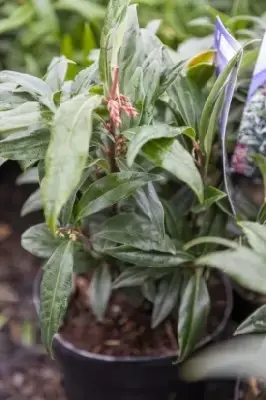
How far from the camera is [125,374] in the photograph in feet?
3.05

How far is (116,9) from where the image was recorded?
651mm

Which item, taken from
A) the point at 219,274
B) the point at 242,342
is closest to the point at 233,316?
the point at 219,274

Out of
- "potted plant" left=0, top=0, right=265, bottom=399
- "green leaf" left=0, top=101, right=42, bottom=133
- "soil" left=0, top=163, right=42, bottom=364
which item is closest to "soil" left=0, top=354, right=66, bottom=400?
"soil" left=0, top=163, right=42, bottom=364

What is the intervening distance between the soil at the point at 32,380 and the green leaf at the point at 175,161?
725 mm

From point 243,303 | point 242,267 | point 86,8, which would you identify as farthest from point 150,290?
point 86,8

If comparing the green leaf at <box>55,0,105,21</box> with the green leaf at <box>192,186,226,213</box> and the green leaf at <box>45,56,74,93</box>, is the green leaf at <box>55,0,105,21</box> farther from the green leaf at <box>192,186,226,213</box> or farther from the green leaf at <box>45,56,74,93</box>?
the green leaf at <box>192,186,226,213</box>

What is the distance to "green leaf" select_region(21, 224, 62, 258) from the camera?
836 mm

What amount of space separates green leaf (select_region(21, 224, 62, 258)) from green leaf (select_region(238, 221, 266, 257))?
324 mm

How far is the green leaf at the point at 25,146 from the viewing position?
0.67 m

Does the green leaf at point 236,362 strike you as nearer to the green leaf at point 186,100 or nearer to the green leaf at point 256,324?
the green leaf at point 256,324

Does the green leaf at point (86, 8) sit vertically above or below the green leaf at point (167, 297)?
above

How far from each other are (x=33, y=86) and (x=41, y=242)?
9.2 inches

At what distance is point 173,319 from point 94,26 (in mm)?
687

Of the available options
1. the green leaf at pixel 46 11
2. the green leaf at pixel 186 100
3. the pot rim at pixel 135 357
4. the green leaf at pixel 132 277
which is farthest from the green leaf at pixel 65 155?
the green leaf at pixel 46 11
